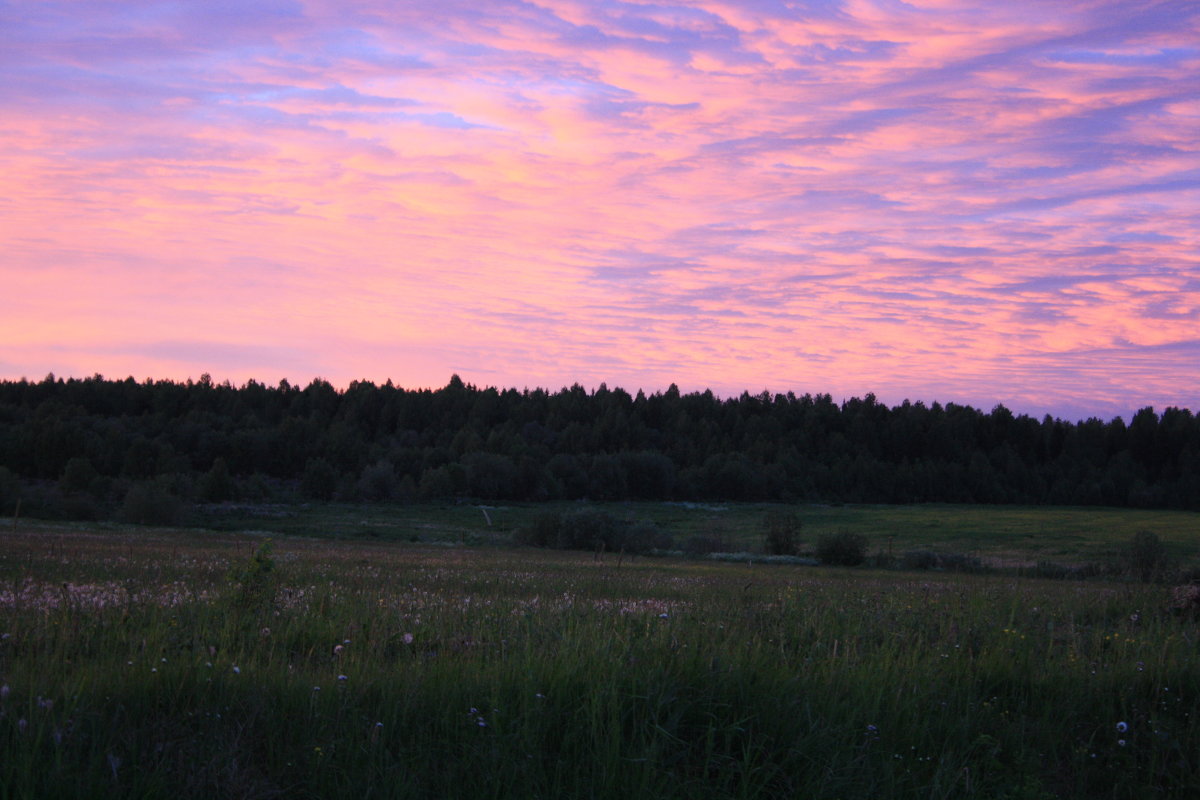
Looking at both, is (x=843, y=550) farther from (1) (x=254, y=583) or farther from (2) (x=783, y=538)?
(1) (x=254, y=583)

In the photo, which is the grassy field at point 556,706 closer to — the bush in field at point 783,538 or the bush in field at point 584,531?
the bush in field at point 783,538

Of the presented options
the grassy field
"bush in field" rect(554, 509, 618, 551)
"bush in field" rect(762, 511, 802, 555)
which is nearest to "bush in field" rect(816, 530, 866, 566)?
"bush in field" rect(762, 511, 802, 555)

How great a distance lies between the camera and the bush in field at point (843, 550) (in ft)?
160

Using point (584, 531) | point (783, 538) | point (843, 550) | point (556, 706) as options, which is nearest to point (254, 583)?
point (556, 706)

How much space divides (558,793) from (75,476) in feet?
281

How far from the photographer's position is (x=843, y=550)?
48875 millimetres

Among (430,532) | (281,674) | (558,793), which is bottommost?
(430,532)

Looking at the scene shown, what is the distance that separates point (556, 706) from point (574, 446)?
13615cm

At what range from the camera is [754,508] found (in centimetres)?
11350

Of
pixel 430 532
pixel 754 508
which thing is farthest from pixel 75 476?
pixel 754 508

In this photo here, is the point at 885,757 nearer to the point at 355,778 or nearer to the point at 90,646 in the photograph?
the point at 355,778

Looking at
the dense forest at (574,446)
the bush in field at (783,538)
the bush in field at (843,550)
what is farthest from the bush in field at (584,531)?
the dense forest at (574,446)

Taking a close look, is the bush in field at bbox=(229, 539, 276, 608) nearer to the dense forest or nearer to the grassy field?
the grassy field

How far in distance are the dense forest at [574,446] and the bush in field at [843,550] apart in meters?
68.0
